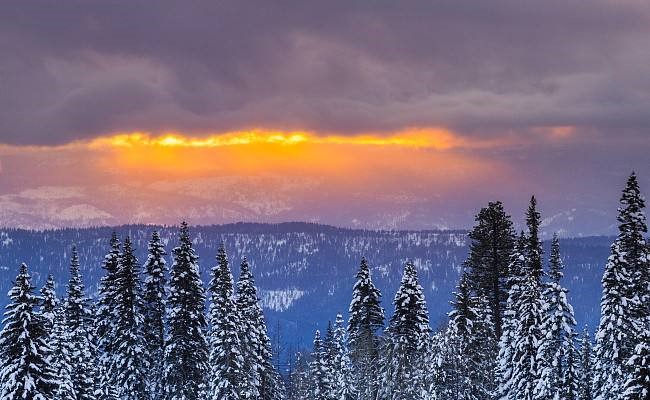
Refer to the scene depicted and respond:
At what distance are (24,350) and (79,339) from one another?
12.6 meters

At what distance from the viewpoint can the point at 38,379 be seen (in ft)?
165

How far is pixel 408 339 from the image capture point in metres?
63.0

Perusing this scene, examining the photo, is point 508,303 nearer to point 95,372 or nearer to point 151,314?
point 151,314

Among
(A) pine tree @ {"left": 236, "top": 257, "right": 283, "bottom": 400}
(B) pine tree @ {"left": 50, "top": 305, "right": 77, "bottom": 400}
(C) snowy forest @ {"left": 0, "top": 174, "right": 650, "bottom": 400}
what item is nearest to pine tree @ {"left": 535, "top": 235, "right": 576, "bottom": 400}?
(C) snowy forest @ {"left": 0, "top": 174, "right": 650, "bottom": 400}

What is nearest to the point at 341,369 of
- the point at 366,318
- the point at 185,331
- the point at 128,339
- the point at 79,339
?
the point at 366,318

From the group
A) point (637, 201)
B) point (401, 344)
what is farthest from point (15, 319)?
point (637, 201)

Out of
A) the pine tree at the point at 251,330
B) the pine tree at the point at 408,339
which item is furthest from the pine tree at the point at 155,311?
the pine tree at the point at 408,339

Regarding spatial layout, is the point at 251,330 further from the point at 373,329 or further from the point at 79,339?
the point at 79,339

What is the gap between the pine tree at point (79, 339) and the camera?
61.4 metres

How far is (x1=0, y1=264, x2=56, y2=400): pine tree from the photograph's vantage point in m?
49.6

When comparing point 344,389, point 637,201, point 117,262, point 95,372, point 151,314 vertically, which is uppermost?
point 637,201

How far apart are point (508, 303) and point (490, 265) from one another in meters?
5.53

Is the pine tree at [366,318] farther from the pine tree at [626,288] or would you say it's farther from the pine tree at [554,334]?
the pine tree at [626,288]

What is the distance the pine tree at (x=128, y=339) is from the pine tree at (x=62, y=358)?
4.55 meters
